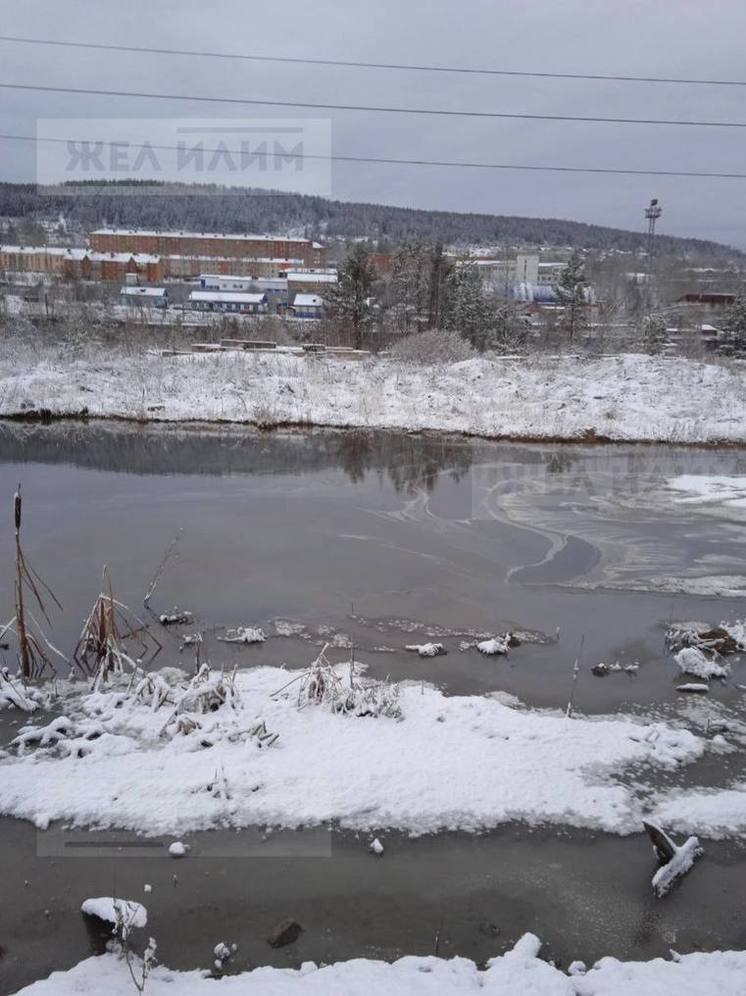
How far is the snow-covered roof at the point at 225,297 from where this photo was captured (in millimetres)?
63750

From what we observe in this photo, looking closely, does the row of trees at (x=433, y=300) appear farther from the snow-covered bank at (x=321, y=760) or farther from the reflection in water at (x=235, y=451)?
the snow-covered bank at (x=321, y=760)

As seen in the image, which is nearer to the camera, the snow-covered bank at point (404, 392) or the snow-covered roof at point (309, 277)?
the snow-covered bank at point (404, 392)

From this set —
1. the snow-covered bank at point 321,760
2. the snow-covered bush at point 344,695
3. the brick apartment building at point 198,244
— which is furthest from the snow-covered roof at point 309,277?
the snow-covered bank at point 321,760

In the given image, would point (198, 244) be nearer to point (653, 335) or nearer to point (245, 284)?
point (245, 284)

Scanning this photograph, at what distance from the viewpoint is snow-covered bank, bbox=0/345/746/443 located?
21688mm

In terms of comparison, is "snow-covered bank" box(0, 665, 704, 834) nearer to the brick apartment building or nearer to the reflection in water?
the reflection in water

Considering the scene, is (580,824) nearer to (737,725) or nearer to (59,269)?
(737,725)

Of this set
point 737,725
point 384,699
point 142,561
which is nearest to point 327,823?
point 384,699

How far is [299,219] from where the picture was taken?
93.1 meters

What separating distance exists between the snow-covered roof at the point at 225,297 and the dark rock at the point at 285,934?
2535 inches

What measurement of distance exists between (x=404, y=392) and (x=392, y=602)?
55.1 ft

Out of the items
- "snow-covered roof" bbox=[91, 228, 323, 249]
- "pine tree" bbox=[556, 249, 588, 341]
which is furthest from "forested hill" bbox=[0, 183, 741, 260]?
"pine tree" bbox=[556, 249, 588, 341]

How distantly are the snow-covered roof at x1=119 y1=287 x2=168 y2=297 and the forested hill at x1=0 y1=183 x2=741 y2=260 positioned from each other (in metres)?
7.11

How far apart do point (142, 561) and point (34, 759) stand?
476cm
